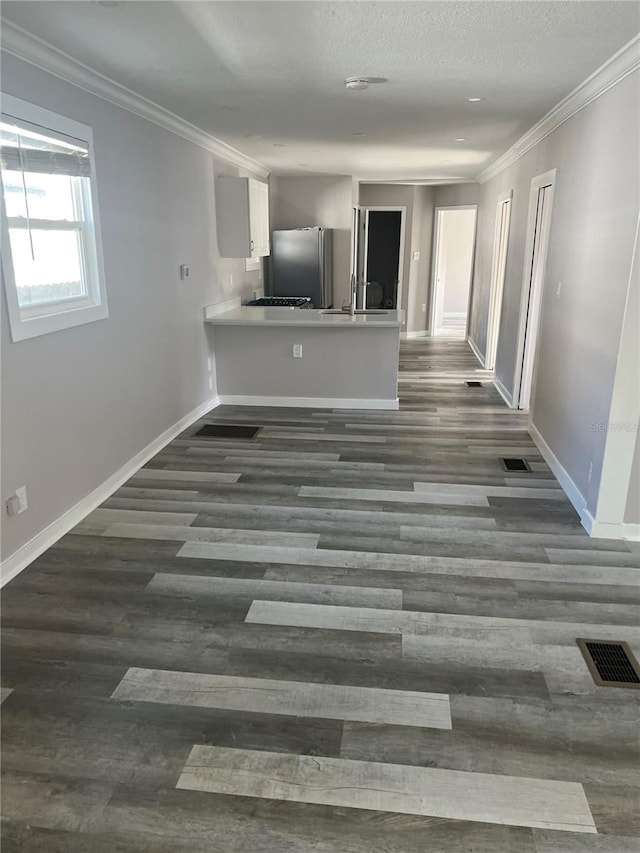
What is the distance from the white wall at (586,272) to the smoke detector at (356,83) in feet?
4.35

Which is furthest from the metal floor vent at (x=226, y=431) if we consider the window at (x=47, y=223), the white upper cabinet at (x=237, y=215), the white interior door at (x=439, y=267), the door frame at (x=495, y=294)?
the white interior door at (x=439, y=267)

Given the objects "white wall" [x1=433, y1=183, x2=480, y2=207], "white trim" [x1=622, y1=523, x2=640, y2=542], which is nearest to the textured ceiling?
"white trim" [x1=622, y1=523, x2=640, y2=542]

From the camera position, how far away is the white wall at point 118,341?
2883 mm

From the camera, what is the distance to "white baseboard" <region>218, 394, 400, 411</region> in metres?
5.69

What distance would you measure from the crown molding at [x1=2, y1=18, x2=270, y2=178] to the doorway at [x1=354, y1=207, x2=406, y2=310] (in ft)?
14.1

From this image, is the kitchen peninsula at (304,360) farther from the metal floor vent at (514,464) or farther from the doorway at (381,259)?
the doorway at (381,259)

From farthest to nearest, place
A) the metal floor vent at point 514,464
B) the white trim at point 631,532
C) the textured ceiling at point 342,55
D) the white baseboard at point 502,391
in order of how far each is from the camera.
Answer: the white baseboard at point 502,391
the metal floor vent at point 514,464
the white trim at point 631,532
the textured ceiling at point 342,55

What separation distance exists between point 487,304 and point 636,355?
487cm

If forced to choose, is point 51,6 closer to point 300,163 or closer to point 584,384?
point 584,384

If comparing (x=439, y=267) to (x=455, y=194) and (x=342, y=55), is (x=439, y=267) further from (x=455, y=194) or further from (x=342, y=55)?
(x=342, y=55)

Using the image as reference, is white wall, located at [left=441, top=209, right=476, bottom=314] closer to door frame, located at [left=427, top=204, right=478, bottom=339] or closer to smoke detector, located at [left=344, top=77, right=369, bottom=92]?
door frame, located at [left=427, top=204, right=478, bottom=339]

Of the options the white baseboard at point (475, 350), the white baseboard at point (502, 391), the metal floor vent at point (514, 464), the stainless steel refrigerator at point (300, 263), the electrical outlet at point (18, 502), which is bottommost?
the metal floor vent at point (514, 464)

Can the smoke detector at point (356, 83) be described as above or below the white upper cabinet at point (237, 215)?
above

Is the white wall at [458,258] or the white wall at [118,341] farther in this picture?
the white wall at [458,258]
